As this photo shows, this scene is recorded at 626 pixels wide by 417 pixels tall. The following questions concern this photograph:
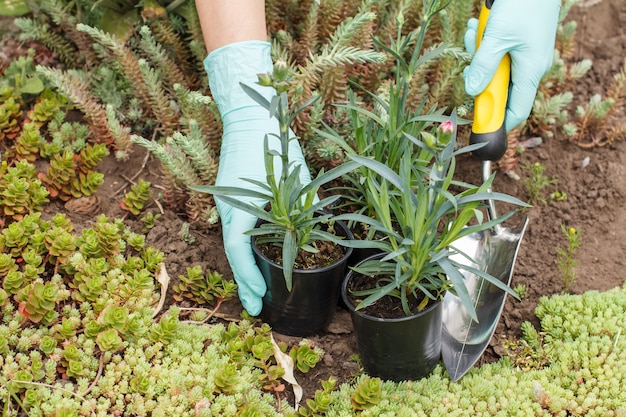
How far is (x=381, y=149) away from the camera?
224 cm

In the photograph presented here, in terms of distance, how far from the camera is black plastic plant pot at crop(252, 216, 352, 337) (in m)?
2.10

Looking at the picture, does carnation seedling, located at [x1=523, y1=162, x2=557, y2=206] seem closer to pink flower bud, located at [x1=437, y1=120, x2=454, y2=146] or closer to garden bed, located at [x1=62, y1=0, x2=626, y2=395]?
garden bed, located at [x1=62, y1=0, x2=626, y2=395]

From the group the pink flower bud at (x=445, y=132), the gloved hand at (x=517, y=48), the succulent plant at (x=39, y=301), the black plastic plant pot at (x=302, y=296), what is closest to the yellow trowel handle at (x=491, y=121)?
the gloved hand at (x=517, y=48)

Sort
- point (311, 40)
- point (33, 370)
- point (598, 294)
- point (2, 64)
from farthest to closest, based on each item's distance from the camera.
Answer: point (2, 64)
point (311, 40)
point (598, 294)
point (33, 370)

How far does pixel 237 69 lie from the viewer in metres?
2.53

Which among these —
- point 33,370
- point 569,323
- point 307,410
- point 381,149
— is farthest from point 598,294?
point 33,370

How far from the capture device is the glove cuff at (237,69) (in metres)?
2.53

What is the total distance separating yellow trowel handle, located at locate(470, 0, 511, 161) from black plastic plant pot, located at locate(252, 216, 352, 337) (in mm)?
567

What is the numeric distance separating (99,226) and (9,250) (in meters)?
0.32

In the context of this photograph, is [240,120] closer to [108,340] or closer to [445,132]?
[108,340]

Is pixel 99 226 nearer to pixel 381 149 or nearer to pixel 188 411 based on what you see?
pixel 188 411


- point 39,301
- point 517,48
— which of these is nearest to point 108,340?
point 39,301

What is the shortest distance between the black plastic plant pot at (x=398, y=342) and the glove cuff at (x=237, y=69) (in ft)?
2.83

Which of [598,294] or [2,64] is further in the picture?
[2,64]
